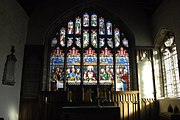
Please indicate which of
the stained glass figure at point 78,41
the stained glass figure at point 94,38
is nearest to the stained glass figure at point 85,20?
the stained glass figure at point 94,38

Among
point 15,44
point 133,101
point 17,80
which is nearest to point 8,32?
point 15,44

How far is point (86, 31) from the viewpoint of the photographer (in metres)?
8.48

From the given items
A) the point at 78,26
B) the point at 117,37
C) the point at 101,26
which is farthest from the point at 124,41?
the point at 78,26

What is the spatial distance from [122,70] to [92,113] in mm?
3111

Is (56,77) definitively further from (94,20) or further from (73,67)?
(94,20)

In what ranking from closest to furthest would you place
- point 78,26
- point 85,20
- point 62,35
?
point 62,35 → point 78,26 → point 85,20

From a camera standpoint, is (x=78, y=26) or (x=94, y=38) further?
(x=78, y=26)

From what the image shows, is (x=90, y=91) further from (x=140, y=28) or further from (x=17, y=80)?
(x=140, y=28)

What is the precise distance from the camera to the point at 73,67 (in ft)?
26.3

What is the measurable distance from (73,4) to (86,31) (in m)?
1.32

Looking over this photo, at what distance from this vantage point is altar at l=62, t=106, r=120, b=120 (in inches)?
211

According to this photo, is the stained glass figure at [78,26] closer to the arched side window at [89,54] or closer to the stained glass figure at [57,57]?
the arched side window at [89,54]

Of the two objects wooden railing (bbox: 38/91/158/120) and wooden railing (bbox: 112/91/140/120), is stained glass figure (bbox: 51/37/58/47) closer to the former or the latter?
wooden railing (bbox: 38/91/158/120)

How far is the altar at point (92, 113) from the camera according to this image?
537 cm
